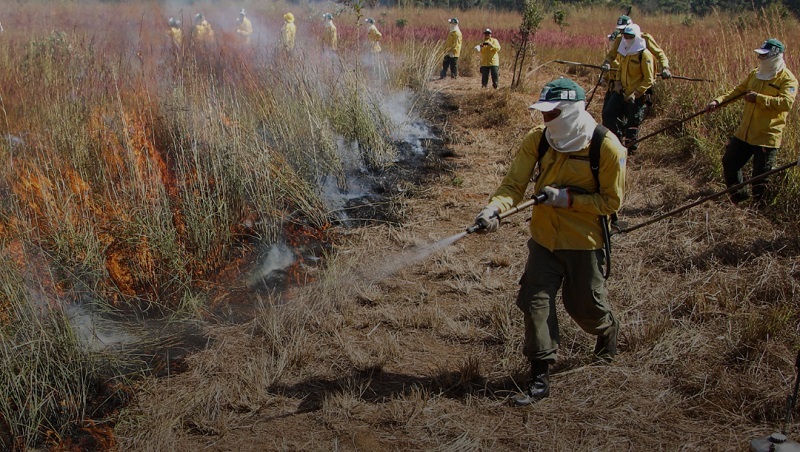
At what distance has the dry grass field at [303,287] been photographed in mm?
3525

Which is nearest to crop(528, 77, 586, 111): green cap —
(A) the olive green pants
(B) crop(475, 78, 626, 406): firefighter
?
(B) crop(475, 78, 626, 406): firefighter

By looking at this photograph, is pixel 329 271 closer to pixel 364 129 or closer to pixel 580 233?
pixel 580 233

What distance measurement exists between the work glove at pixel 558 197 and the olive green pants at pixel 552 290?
0.32 meters

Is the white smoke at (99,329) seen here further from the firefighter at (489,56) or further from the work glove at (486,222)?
the firefighter at (489,56)

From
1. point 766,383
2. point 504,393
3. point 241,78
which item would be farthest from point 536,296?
point 241,78

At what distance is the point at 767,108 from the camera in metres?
5.81

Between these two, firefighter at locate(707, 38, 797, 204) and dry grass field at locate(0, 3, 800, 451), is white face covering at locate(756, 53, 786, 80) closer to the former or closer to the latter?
firefighter at locate(707, 38, 797, 204)

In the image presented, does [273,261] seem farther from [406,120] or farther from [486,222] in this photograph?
[406,120]

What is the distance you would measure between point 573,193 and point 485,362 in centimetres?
133

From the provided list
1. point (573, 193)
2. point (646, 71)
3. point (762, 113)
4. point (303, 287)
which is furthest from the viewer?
point (646, 71)

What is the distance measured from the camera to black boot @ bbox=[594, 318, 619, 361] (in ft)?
12.6

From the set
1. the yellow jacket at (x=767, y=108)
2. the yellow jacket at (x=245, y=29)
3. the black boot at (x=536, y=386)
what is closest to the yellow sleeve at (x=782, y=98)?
the yellow jacket at (x=767, y=108)

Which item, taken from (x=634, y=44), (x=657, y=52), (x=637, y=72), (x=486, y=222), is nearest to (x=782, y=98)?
(x=637, y=72)

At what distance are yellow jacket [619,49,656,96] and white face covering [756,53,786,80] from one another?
212cm
